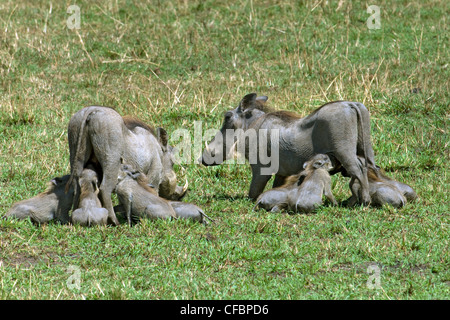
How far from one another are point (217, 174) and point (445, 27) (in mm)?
6364

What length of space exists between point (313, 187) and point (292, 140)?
2.19 ft

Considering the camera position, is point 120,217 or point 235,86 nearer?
point 120,217

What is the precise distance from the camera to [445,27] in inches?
500

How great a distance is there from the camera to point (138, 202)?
237 inches

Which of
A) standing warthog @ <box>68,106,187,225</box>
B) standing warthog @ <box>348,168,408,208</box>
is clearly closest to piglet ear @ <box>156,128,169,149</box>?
standing warthog @ <box>68,106,187,225</box>

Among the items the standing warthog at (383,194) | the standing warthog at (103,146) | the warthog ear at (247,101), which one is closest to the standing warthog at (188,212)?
the standing warthog at (103,146)

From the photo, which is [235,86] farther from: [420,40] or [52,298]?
[52,298]

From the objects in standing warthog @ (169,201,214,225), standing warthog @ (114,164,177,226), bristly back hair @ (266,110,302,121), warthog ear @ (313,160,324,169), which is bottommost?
standing warthog @ (169,201,214,225)

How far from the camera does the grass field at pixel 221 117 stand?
16.2 feet

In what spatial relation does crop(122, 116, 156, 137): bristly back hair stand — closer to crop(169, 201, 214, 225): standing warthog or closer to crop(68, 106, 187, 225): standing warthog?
crop(68, 106, 187, 225): standing warthog

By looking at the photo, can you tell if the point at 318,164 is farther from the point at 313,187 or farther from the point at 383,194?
the point at 383,194

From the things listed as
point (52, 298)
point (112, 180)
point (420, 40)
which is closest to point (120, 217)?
point (112, 180)

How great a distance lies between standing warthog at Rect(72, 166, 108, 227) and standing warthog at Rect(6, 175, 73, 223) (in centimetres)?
22

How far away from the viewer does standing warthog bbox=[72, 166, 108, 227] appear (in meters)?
5.89
